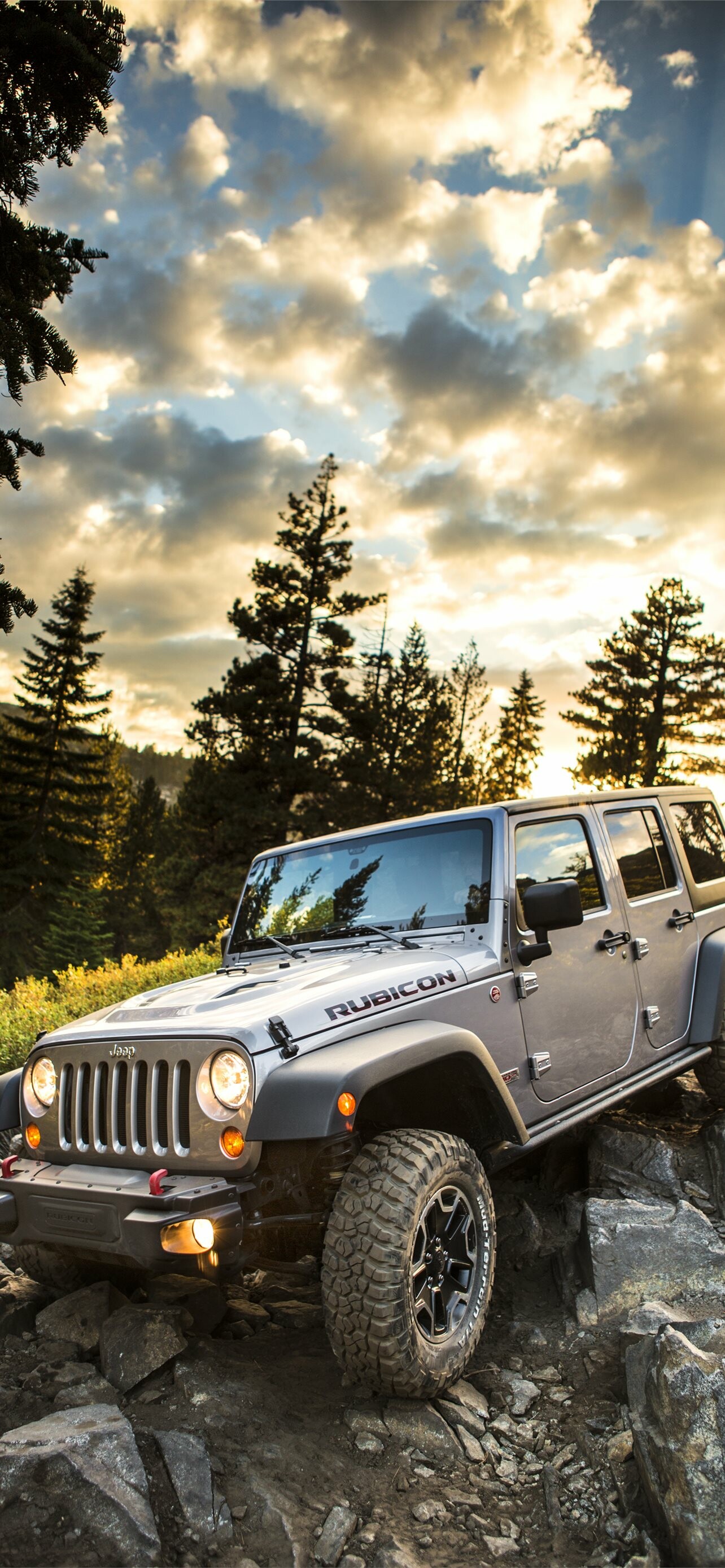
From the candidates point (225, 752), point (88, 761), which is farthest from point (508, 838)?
point (88, 761)

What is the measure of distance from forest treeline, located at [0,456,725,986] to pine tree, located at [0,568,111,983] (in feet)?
0.19

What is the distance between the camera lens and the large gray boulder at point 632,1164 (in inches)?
176

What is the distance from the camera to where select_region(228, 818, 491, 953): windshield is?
158 inches

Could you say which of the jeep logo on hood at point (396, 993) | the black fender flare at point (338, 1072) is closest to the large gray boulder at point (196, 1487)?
the black fender flare at point (338, 1072)

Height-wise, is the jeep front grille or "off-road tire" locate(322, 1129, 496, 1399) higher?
the jeep front grille

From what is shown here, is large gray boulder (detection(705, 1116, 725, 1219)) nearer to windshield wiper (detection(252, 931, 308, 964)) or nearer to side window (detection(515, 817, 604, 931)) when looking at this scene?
side window (detection(515, 817, 604, 931))

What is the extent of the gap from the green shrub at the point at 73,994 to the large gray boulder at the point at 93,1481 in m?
4.20

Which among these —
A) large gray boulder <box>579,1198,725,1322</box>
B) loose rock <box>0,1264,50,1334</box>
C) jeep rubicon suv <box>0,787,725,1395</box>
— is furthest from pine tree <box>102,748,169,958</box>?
large gray boulder <box>579,1198,725,1322</box>

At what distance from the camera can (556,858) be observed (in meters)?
4.38

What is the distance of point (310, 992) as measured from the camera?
3.22 m

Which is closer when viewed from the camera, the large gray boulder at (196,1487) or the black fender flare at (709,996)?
the large gray boulder at (196,1487)

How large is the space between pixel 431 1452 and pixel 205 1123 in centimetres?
124

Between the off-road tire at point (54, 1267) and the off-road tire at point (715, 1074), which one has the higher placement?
the off-road tire at point (715, 1074)

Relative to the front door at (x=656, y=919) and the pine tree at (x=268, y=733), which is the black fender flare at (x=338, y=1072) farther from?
the pine tree at (x=268, y=733)
